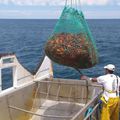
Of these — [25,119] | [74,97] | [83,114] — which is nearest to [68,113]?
[74,97]

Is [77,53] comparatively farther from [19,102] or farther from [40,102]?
[40,102]

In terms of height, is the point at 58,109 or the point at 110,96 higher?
the point at 110,96

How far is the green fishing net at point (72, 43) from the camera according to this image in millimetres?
7836

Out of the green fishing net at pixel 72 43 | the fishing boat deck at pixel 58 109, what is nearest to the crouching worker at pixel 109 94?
the green fishing net at pixel 72 43

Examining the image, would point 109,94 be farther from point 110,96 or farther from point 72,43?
point 72,43

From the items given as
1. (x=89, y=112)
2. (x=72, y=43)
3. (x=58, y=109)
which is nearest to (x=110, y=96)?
(x=89, y=112)

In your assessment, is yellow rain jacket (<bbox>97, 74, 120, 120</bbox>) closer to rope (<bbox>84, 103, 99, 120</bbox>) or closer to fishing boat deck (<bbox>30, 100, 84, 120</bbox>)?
rope (<bbox>84, 103, 99, 120</bbox>)

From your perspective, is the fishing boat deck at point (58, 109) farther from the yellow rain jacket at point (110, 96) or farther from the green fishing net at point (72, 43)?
the green fishing net at point (72, 43)

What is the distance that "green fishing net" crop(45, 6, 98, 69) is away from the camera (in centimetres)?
784

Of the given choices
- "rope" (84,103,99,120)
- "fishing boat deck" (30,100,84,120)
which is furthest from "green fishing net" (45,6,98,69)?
"fishing boat deck" (30,100,84,120)

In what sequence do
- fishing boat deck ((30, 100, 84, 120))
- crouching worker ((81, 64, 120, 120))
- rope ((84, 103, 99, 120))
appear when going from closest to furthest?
rope ((84, 103, 99, 120)) < crouching worker ((81, 64, 120, 120)) < fishing boat deck ((30, 100, 84, 120))

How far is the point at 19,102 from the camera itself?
9391mm

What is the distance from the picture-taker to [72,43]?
786 centimetres

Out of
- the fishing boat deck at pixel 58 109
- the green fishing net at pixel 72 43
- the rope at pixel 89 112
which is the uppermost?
the green fishing net at pixel 72 43
